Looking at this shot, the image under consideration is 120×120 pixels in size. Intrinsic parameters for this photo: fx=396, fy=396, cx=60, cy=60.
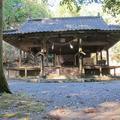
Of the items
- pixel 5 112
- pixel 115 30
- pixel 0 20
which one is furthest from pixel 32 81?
pixel 5 112

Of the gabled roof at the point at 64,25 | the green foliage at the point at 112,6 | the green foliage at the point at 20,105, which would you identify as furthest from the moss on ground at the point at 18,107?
the gabled roof at the point at 64,25

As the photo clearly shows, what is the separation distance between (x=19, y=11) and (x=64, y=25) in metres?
18.4

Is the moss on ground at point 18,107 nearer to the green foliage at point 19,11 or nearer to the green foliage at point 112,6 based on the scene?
the green foliage at point 112,6

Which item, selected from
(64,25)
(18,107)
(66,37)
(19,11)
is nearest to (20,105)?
(18,107)

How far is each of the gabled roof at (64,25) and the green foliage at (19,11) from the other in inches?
544

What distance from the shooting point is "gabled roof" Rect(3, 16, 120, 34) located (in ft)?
75.1

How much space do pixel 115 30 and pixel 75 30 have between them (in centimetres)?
228

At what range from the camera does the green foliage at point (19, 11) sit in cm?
4053

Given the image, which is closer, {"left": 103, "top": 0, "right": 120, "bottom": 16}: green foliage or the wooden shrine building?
{"left": 103, "top": 0, "right": 120, "bottom": 16}: green foliage

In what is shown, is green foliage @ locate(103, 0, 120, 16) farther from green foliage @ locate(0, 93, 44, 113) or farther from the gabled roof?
the gabled roof

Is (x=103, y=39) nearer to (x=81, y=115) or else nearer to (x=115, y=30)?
(x=115, y=30)

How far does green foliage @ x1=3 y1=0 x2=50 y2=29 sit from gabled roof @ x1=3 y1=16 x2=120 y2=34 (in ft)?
45.4

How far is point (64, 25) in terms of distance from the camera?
79.6 feet

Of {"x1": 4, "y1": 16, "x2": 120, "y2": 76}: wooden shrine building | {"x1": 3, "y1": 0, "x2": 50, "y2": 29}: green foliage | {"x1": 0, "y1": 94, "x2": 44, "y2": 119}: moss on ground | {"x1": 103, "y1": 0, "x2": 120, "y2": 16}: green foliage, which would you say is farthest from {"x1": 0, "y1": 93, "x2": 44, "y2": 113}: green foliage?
{"x1": 3, "y1": 0, "x2": 50, "y2": 29}: green foliage
